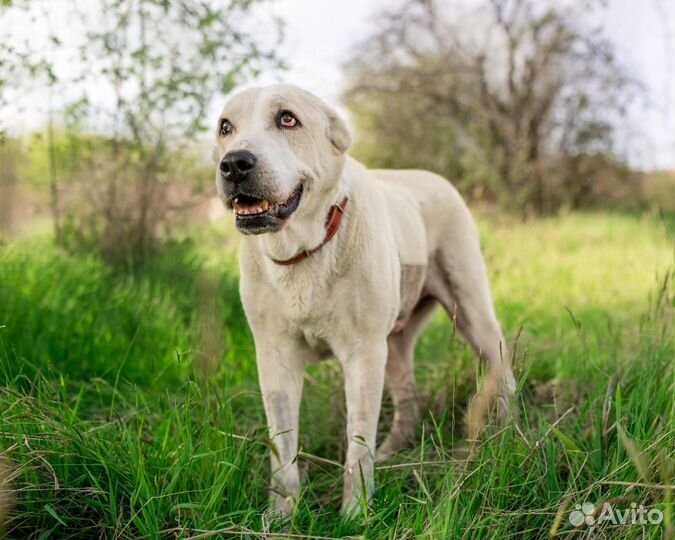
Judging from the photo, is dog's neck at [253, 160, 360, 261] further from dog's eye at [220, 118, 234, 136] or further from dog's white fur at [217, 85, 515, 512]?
dog's eye at [220, 118, 234, 136]

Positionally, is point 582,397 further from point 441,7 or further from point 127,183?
point 441,7

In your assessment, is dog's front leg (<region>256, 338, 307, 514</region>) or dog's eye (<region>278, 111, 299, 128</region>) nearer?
dog's eye (<region>278, 111, 299, 128</region>)

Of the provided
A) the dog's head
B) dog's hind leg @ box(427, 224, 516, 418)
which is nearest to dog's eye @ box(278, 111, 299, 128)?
the dog's head

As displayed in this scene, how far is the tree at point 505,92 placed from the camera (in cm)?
1234

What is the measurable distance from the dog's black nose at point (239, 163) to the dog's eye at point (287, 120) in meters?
0.28

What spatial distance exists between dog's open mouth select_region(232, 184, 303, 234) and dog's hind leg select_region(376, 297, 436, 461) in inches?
55.9

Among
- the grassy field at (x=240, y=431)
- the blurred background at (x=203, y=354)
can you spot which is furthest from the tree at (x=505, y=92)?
the grassy field at (x=240, y=431)

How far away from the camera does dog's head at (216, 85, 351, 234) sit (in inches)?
93.9

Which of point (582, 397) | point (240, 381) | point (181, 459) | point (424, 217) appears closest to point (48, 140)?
point (240, 381)

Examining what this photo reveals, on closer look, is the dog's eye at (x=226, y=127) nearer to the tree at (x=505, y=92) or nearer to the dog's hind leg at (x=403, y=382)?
the dog's hind leg at (x=403, y=382)

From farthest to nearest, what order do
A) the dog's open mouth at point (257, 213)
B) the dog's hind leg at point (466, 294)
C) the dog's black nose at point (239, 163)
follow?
the dog's hind leg at point (466, 294)
the dog's open mouth at point (257, 213)
the dog's black nose at point (239, 163)

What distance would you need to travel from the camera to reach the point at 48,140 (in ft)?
17.4

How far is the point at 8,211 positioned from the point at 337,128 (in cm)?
307

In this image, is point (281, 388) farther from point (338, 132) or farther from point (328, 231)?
point (338, 132)
